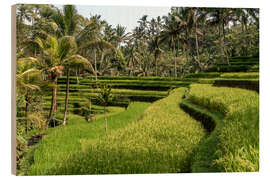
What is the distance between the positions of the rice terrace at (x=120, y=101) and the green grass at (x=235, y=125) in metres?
0.02

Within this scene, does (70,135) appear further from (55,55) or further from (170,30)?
(170,30)

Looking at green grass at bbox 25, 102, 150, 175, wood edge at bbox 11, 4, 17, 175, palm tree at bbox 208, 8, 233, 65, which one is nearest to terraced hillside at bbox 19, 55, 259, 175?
green grass at bbox 25, 102, 150, 175

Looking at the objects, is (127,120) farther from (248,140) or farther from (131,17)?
(248,140)

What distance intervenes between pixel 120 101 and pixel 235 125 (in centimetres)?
225

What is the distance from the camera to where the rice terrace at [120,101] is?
11.1 feet

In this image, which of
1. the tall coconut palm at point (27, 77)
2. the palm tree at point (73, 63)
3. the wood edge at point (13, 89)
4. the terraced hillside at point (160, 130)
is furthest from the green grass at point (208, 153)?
the tall coconut palm at point (27, 77)

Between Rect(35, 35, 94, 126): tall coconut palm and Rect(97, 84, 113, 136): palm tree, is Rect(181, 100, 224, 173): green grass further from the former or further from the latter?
Rect(35, 35, 94, 126): tall coconut palm

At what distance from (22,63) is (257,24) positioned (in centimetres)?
391

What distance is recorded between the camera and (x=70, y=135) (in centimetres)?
441

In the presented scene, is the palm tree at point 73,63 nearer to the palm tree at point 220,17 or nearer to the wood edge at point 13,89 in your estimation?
the wood edge at point 13,89

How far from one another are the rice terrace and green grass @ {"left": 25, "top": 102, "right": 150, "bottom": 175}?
17 mm

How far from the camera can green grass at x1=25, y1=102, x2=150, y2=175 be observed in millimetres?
3777

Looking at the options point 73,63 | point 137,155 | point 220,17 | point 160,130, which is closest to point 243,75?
point 220,17
